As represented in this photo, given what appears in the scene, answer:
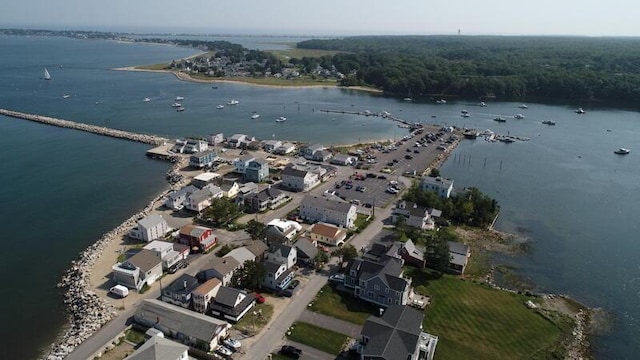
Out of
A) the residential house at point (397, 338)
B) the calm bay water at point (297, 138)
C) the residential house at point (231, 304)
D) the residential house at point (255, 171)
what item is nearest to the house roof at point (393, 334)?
the residential house at point (397, 338)

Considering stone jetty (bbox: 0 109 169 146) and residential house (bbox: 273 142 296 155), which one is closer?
residential house (bbox: 273 142 296 155)

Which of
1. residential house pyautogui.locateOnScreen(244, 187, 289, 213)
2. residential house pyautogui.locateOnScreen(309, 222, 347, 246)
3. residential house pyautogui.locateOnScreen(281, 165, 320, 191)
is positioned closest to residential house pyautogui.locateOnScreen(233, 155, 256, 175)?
residential house pyautogui.locateOnScreen(281, 165, 320, 191)

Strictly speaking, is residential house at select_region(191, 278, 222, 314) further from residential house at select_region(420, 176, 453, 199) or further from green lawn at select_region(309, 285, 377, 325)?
residential house at select_region(420, 176, 453, 199)

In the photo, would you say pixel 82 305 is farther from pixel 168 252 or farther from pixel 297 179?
pixel 297 179

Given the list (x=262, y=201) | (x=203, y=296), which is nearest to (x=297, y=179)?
(x=262, y=201)

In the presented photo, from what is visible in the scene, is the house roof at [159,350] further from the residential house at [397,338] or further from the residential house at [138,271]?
the residential house at [397,338]

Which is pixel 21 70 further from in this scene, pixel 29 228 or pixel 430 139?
pixel 430 139
